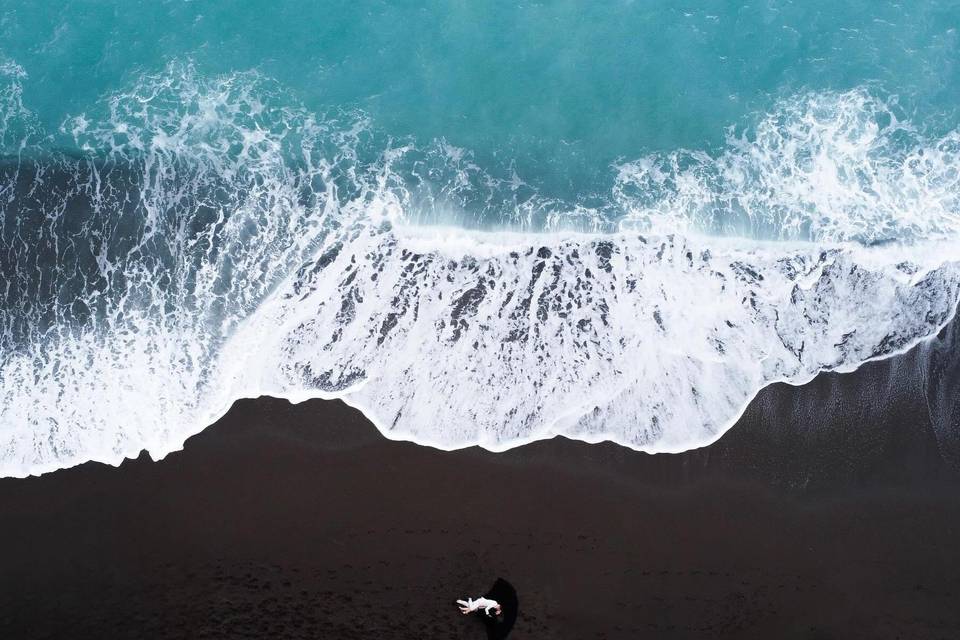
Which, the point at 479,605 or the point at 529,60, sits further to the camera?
the point at 529,60

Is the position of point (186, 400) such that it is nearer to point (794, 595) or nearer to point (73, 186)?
point (73, 186)

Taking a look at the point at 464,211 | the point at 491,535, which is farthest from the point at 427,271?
the point at 491,535

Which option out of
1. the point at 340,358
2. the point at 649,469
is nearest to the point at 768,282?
the point at 649,469

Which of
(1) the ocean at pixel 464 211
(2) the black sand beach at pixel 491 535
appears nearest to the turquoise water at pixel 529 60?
(1) the ocean at pixel 464 211

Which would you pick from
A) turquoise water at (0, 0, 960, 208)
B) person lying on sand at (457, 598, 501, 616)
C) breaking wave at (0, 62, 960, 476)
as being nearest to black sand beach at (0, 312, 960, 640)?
person lying on sand at (457, 598, 501, 616)

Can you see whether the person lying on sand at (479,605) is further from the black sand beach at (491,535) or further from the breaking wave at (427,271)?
the breaking wave at (427,271)

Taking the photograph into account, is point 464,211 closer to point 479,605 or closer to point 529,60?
point 529,60

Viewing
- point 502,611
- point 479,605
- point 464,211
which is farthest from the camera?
point 464,211
